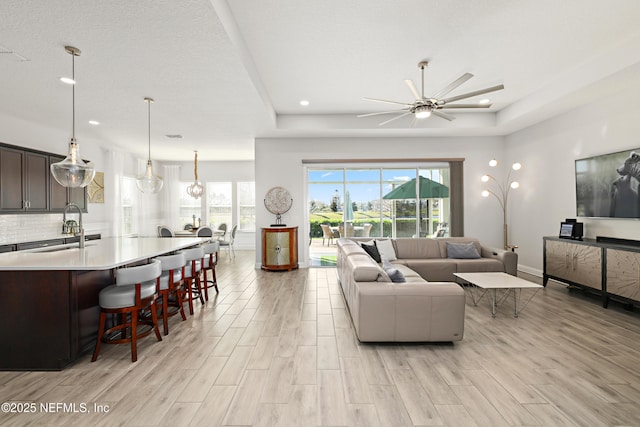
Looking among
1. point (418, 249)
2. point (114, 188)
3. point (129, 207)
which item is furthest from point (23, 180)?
point (418, 249)

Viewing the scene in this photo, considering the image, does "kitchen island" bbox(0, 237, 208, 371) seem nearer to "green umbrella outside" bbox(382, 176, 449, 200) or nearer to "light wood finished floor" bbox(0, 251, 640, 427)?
"light wood finished floor" bbox(0, 251, 640, 427)

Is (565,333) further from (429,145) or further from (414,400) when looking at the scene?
(429,145)

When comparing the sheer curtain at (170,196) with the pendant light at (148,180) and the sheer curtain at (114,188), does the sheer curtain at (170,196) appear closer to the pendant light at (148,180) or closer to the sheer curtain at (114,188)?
the sheer curtain at (114,188)

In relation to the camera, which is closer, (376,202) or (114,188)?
(376,202)

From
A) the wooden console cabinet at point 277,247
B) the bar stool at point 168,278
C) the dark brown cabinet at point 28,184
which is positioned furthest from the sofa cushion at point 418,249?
the dark brown cabinet at point 28,184

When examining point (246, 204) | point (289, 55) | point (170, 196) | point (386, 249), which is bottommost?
point (386, 249)

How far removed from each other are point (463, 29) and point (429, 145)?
3639 millimetres

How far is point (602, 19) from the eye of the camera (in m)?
3.05

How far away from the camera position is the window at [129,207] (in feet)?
26.9

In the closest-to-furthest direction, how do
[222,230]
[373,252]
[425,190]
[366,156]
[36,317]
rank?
1. [36,317]
2. [373,252]
3. [366,156]
4. [425,190]
5. [222,230]

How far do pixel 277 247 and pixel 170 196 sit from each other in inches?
198

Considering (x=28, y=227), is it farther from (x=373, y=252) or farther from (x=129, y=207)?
(x=373, y=252)

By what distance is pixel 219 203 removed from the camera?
9.86m

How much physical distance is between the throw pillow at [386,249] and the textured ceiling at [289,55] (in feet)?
8.18
